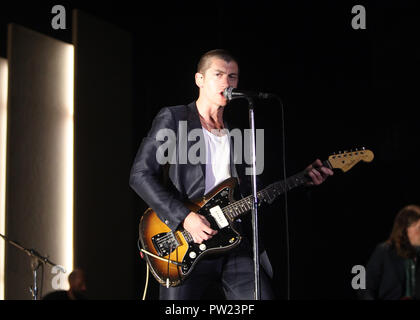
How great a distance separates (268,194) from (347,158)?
583 millimetres

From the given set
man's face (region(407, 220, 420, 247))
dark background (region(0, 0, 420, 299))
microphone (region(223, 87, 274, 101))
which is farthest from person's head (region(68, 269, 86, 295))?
man's face (region(407, 220, 420, 247))

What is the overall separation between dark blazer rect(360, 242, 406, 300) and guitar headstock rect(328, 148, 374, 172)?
31.1 inches

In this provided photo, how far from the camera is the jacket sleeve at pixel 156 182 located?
3.20 m

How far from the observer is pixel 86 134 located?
5.02 metres

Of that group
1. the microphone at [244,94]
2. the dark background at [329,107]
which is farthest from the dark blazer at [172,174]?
the dark background at [329,107]

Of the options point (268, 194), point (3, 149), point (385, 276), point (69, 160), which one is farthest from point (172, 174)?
point (3, 149)

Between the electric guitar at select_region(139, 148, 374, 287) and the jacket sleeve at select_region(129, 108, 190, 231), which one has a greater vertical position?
the jacket sleeve at select_region(129, 108, 190, 231)

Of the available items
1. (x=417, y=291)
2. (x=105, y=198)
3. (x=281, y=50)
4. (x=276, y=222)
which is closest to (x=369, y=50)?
(x=281, y=50)

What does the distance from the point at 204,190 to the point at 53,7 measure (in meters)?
2.52

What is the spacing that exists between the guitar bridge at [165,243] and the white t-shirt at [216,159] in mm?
341

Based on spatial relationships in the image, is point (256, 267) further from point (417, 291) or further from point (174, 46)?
point (174, 46)

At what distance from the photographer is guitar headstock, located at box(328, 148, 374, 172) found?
354 centimetres
